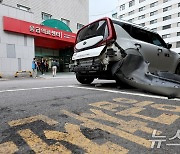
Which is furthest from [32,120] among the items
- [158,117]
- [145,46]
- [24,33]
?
[24,33]

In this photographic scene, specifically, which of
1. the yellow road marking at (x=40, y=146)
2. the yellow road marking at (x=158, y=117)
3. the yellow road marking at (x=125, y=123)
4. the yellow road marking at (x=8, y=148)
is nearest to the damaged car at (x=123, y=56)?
the yellow road marking at (x=158, y=117)

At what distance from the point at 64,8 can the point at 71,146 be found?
24.5 m

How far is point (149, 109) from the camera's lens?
123 inches

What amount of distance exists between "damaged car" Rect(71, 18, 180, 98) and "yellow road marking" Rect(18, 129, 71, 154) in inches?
118

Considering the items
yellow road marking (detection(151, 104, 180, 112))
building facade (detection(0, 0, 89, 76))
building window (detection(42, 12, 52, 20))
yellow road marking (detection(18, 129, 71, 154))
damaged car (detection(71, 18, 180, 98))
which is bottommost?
yellow road marking (detection(18, 129, 71, 154))

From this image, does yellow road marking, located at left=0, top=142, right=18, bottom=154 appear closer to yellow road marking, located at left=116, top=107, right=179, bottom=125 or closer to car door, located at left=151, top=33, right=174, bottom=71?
yellow road marking, located at left=116, top=107, right=179, bottom=125

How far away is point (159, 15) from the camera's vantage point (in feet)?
167

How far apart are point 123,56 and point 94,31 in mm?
1270

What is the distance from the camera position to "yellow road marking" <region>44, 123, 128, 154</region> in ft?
5.75

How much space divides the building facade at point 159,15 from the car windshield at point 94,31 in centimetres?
4500

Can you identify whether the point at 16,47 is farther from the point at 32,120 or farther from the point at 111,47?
the point at 32,120

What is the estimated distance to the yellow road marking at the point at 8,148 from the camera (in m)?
1.73

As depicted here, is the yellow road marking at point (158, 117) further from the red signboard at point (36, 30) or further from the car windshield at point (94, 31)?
the red signboard at point (36, 30)

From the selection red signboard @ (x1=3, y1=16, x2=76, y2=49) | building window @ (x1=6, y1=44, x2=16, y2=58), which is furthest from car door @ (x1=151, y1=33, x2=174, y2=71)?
building window @ (x1=6, y1=44, x2=16, y2=58)
